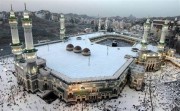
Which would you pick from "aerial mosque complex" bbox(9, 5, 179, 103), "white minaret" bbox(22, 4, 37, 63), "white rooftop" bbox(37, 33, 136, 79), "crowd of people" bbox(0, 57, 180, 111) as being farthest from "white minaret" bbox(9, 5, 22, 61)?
"white minaret" bbox(22, 4, 37, 63)

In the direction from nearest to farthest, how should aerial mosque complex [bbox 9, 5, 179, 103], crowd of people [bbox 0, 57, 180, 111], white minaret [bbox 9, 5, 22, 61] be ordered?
crowd of people [bbox 0, 57, 180, 111]
aerial mosque complex [bbox 9, 5, 179, 103]
white minaret [bbox 9, 5, 22, 61]

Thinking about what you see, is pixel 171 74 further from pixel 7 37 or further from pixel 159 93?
pixel 7 37

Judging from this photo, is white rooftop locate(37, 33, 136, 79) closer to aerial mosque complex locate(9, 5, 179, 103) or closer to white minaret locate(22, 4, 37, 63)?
aerial mosque complex locate(9, 5, 179, 103)

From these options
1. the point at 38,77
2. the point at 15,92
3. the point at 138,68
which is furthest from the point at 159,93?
the point at 15,92

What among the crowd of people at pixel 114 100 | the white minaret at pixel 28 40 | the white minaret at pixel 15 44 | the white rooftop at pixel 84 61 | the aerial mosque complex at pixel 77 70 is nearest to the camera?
the crowd of people at pixel 114 100

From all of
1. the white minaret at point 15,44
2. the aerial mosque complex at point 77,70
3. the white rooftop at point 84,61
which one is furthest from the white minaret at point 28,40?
the white minaret at point 15,44

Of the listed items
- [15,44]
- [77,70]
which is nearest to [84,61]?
[77,70]

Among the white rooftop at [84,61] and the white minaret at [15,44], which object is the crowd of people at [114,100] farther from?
the white rooftop at [84,61]

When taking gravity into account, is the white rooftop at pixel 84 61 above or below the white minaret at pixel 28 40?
below

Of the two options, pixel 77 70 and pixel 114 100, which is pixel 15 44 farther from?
pixel 114 100
